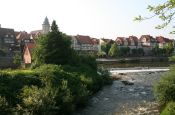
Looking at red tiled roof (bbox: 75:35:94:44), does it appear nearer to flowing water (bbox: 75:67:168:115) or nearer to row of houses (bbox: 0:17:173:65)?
row of houses (bbox: 0:17:173:65)

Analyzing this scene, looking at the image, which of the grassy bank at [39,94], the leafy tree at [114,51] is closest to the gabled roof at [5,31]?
the leafy tree at [114,51]

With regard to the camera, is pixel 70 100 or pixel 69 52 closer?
pixel 70 100

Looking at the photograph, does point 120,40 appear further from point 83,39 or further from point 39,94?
point 39,94

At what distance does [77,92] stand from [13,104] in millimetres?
8143

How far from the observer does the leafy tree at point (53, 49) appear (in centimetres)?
4912

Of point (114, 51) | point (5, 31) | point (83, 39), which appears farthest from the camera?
point (83, 39)

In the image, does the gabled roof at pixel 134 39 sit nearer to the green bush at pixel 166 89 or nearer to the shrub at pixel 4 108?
the green bush at pixel 166 89

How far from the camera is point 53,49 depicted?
49625mm

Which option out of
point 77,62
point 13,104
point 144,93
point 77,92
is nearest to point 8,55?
point 77,62

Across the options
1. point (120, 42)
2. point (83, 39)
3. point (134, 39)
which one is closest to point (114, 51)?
point (83, 39)

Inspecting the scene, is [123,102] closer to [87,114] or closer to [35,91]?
[87,114]

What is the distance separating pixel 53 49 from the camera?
163 ft

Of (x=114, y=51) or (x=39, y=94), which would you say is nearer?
(x=39, y=94)

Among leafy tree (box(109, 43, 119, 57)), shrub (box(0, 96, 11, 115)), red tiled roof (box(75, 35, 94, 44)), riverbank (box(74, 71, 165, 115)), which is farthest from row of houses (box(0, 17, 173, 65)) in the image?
shrub (box(0, 96, 11, 115))
